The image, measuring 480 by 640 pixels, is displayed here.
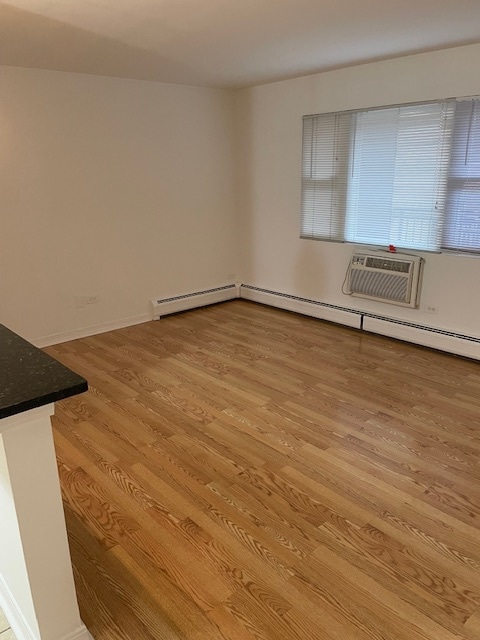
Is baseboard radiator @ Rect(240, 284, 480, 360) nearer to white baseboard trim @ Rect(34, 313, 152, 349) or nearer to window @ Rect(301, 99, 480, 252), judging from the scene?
window @ Rect(301, 99, 480, 252)

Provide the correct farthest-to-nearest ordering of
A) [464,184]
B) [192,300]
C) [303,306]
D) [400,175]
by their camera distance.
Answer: [192,300] → [303,306] → [400,175] → [464,184]

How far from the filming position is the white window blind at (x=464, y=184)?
141 inches

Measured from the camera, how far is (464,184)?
3723 mm

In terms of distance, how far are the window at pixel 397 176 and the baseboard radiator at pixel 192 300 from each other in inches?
51.1

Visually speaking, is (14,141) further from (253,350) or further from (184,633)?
(184,633)

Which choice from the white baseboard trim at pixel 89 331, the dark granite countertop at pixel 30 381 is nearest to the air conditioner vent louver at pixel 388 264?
the white baseboard trim at pixel 89 331

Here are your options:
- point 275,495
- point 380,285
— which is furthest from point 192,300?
point 275,495

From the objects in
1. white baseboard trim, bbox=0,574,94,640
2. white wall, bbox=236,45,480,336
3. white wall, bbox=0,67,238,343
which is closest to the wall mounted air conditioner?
→ white wall, bbox=236,45,480,336

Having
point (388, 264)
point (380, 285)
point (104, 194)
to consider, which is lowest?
point (380, 285)

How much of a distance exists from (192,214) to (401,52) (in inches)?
98.4

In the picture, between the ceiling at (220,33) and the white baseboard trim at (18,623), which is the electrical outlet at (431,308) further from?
the white baseboard trim at (18,623)

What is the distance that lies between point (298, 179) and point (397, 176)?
1.12m

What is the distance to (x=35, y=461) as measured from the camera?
53.2 inches

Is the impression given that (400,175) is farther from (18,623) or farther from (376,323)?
(18,623)
